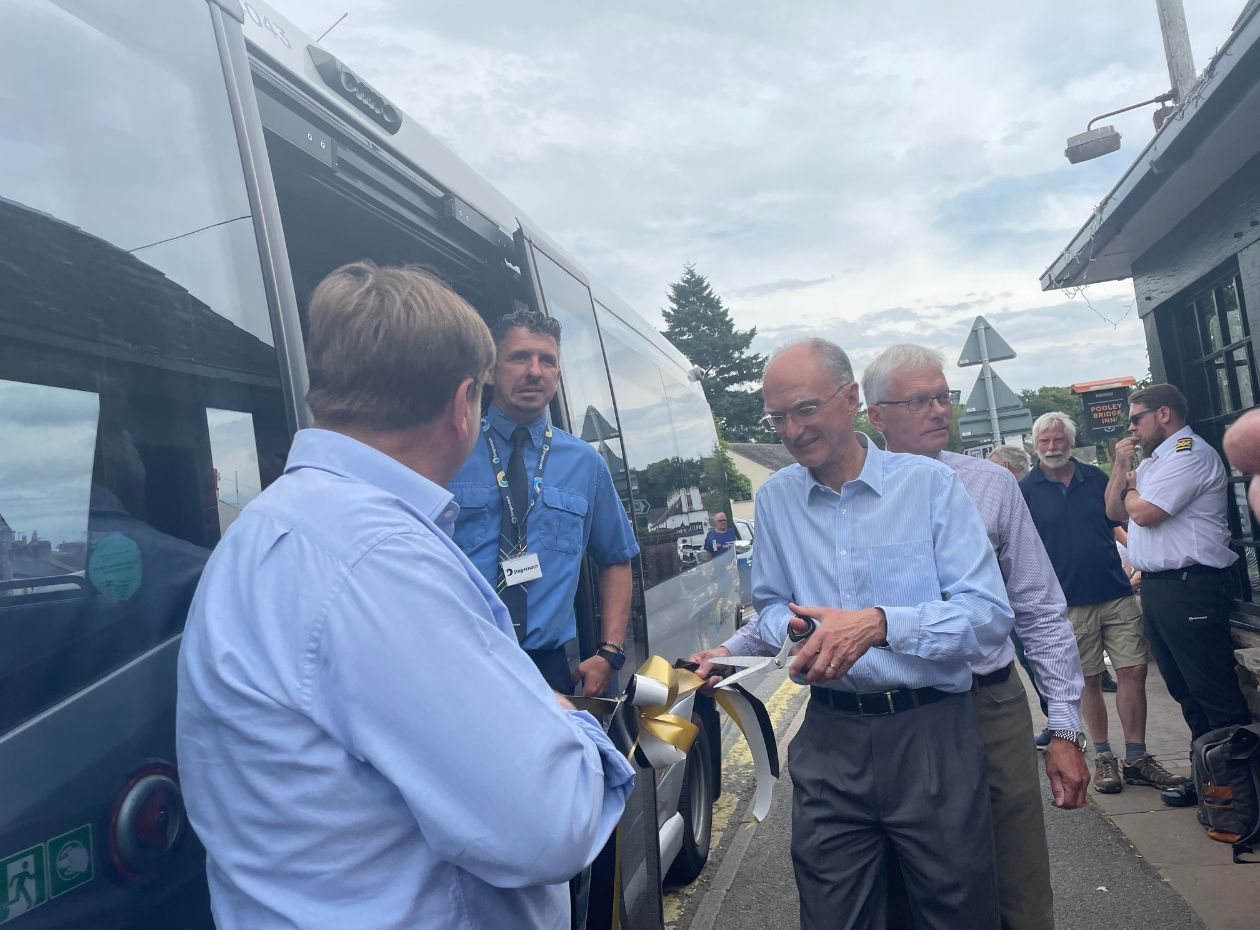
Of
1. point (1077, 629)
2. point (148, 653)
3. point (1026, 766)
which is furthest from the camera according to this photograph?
point (1077, 629)

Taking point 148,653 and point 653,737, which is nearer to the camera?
point 148,653

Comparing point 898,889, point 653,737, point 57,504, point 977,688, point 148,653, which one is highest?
point 57,504

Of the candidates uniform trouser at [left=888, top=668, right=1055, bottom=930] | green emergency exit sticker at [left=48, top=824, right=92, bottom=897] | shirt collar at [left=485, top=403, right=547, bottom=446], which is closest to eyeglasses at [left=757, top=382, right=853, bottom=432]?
shirt collar at [left=485, top=403, right=547, bottom=446]

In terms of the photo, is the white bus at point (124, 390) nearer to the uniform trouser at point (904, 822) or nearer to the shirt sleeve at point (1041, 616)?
the uniform trouser at point (904, 822)

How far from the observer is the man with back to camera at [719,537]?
6324 mm

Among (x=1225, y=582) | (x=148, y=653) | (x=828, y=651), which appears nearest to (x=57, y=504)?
(x=148, y=653)

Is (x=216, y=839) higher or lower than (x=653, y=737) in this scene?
higher

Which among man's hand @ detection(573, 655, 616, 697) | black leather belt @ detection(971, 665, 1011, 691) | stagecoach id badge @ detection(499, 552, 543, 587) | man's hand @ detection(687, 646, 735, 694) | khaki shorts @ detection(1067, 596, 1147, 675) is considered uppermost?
stagecoach id badge @ detection(499, 552, 543, 587)

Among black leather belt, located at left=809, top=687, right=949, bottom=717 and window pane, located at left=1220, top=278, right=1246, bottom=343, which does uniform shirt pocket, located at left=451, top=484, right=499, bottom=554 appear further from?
window pane, located at left=1220, top=278, right=1246, bottom=343

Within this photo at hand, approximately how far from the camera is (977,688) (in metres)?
3.00

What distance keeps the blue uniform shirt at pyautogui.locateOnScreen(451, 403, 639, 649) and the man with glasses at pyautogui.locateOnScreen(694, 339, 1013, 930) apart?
674 millimetres

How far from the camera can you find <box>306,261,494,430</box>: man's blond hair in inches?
56.0

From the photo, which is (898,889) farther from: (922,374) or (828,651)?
(922,374)

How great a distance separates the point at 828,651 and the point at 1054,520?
4237 millimetres
